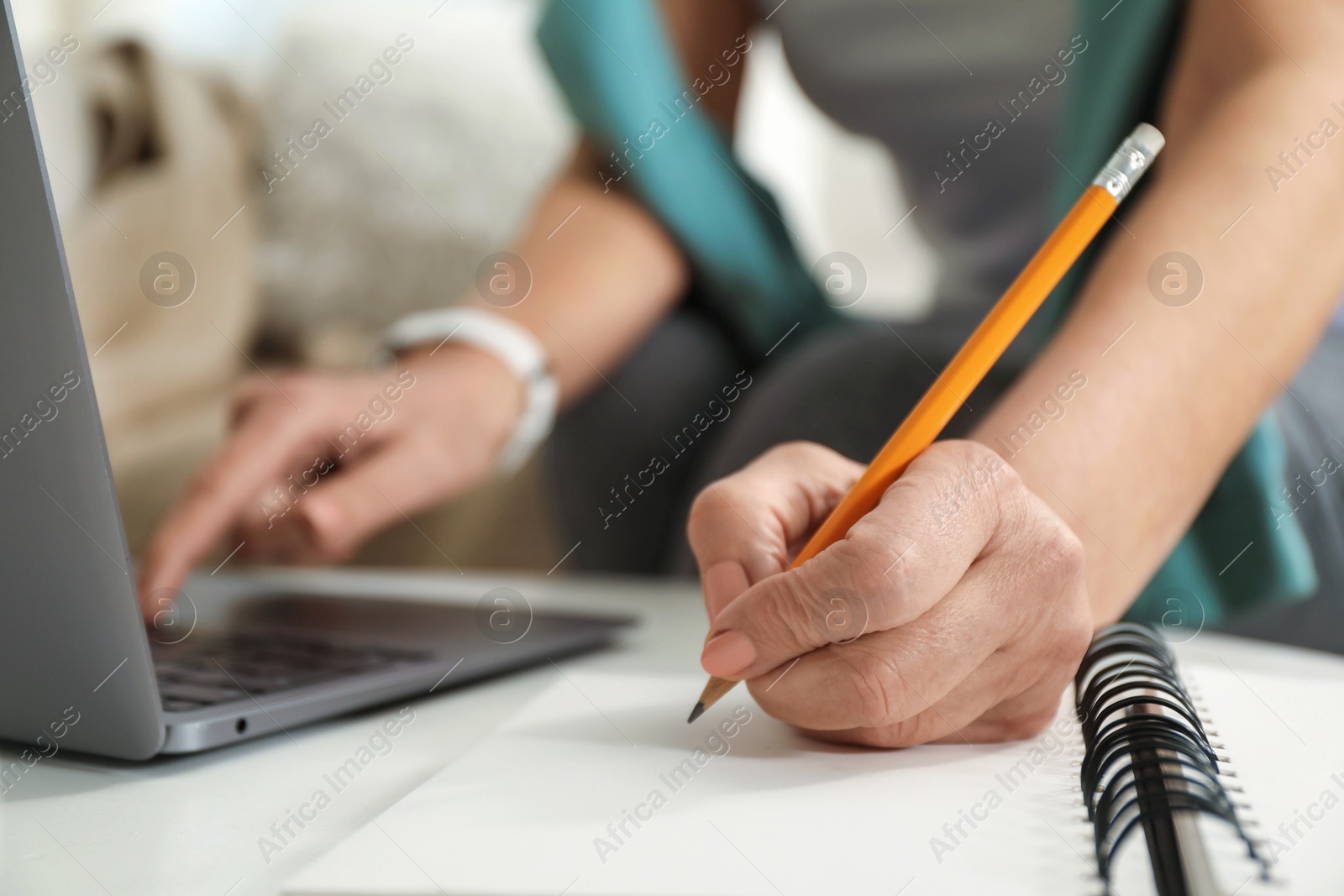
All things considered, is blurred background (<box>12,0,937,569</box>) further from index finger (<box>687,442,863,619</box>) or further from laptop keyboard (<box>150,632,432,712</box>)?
index finger (<box>687,442,863,619</box>)

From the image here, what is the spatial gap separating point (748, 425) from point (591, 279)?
0.59ft

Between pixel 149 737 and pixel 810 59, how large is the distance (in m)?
0.65

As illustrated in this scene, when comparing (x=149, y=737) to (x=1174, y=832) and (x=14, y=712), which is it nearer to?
(x=14, y=712)

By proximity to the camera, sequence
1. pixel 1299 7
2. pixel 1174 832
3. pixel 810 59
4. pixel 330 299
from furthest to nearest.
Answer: pixel 330 299 → pixel 810 59 → pixel 1299 7 → pixel 1174 832

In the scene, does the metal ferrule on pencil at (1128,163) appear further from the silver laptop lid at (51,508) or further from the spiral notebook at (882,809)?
the silver laptop lid at (51,508)

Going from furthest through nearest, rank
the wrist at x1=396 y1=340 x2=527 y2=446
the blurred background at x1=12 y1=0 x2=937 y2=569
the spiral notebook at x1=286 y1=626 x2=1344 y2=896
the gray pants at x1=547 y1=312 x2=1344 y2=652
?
the blurred background at x1=12 y1=0 x2=937 y2=569
the wrist at x1=396 y1=340 x2=527 y2=446
the gray pants at x1=547 y1=312 x2=1344 y2=652
the spiral notebook at x1=286 y1=626 x2=1344 y2=896

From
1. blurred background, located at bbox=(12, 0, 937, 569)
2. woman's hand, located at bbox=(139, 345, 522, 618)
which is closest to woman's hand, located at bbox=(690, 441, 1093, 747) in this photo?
woman's hand, located at bbox=(139, 345, 522, 618)

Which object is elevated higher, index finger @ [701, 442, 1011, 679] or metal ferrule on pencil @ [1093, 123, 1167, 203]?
metal ferrule on pencil @ [1093, 123, 1167, 203]

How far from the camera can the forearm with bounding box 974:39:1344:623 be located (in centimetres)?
38

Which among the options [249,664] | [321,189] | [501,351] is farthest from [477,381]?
[321,189]

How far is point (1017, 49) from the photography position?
0.67 m

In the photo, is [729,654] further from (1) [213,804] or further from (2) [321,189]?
(2) [321,189]

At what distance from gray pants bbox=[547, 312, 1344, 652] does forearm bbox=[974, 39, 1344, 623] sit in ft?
0.43

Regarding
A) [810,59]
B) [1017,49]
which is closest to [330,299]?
[810,59]
